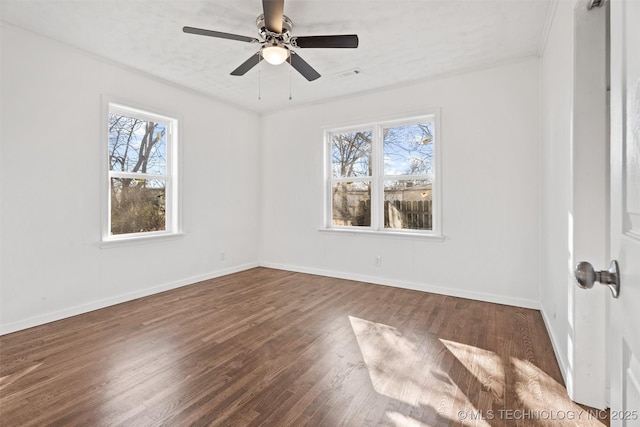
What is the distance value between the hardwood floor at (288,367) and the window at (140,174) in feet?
3.47

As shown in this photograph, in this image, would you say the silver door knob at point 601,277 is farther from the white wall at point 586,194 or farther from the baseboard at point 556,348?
the baseboard at point 556,348

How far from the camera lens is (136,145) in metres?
3.89

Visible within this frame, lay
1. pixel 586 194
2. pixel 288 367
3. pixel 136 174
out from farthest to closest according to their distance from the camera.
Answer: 1. pixel 136 174
2. pixel 288 367
3. pixel 586 194

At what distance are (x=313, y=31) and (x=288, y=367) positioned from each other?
114 inches

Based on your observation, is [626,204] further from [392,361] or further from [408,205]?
[408,205]

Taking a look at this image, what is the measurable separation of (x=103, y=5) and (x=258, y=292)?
325 centimetres

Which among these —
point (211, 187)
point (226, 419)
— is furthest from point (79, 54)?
point (226, 419)

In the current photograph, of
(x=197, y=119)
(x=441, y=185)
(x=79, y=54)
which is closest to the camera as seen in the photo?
(x=79, y=54)

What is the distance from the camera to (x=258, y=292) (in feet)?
13.1

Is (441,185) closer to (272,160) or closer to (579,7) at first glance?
(579,7)

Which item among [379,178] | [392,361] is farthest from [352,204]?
[392,361]

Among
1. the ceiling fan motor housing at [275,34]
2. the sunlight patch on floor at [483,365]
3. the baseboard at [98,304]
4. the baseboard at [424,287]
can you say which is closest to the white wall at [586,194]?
the sunlight patch on floor at [483,365]

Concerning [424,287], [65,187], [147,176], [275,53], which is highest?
[275,53]

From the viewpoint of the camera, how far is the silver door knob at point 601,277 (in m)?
0.67
